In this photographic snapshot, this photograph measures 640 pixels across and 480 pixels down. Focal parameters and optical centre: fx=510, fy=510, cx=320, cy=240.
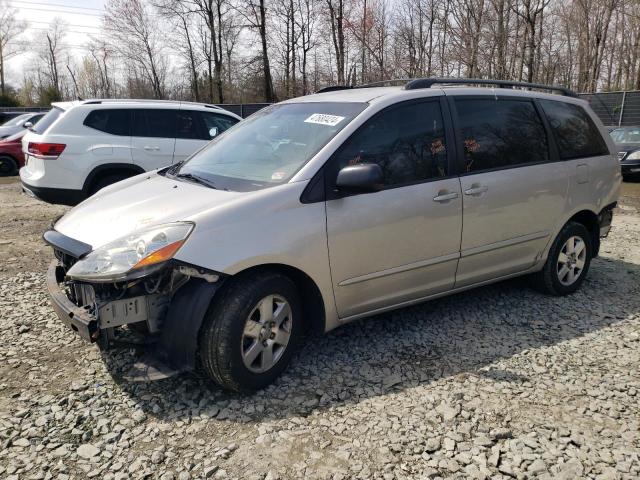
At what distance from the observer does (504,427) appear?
280 centimetres

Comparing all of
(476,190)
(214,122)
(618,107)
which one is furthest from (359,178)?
(618,107)

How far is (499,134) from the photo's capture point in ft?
13.5

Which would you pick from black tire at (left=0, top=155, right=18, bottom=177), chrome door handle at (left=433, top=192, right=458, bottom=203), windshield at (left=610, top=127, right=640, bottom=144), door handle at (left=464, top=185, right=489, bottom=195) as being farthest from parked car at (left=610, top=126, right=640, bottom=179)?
black tire at (left=0, top=155, right=18, bottom=177)

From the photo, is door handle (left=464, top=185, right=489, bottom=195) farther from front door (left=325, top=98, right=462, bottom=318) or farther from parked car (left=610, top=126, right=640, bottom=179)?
parked car (left=610, top=126, right=640, bottom=179)

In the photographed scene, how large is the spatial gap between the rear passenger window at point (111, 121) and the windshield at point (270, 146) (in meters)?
3.81

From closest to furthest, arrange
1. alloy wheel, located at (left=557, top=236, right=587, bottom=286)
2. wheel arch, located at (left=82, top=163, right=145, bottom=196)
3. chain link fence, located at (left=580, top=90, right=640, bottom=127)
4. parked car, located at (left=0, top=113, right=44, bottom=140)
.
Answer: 1. alloy wheel, located at (left=557, top=236, right=587, bottom=286)
2. wheel arch, located at (left=82, top=163, right=145, bottom=196)
3. parked car, located at (left=0, top=113, right=44, bottom=140)
4. chain link fence, located at (left=580, top=90, right=640, bottom=127)

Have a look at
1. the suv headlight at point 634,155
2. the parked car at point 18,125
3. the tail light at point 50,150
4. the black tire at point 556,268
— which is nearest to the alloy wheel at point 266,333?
the black tire at point 556,268

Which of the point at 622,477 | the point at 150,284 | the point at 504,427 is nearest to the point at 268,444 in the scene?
the point at 150,284

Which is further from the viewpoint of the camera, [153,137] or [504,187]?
[153,137]

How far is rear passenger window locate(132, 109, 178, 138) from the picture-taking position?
759cm

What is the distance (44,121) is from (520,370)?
23.6 ft

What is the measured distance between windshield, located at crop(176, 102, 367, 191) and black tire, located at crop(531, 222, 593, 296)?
234 cm

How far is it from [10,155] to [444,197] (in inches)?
532

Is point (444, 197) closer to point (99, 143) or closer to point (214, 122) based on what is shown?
point (99, 143)
